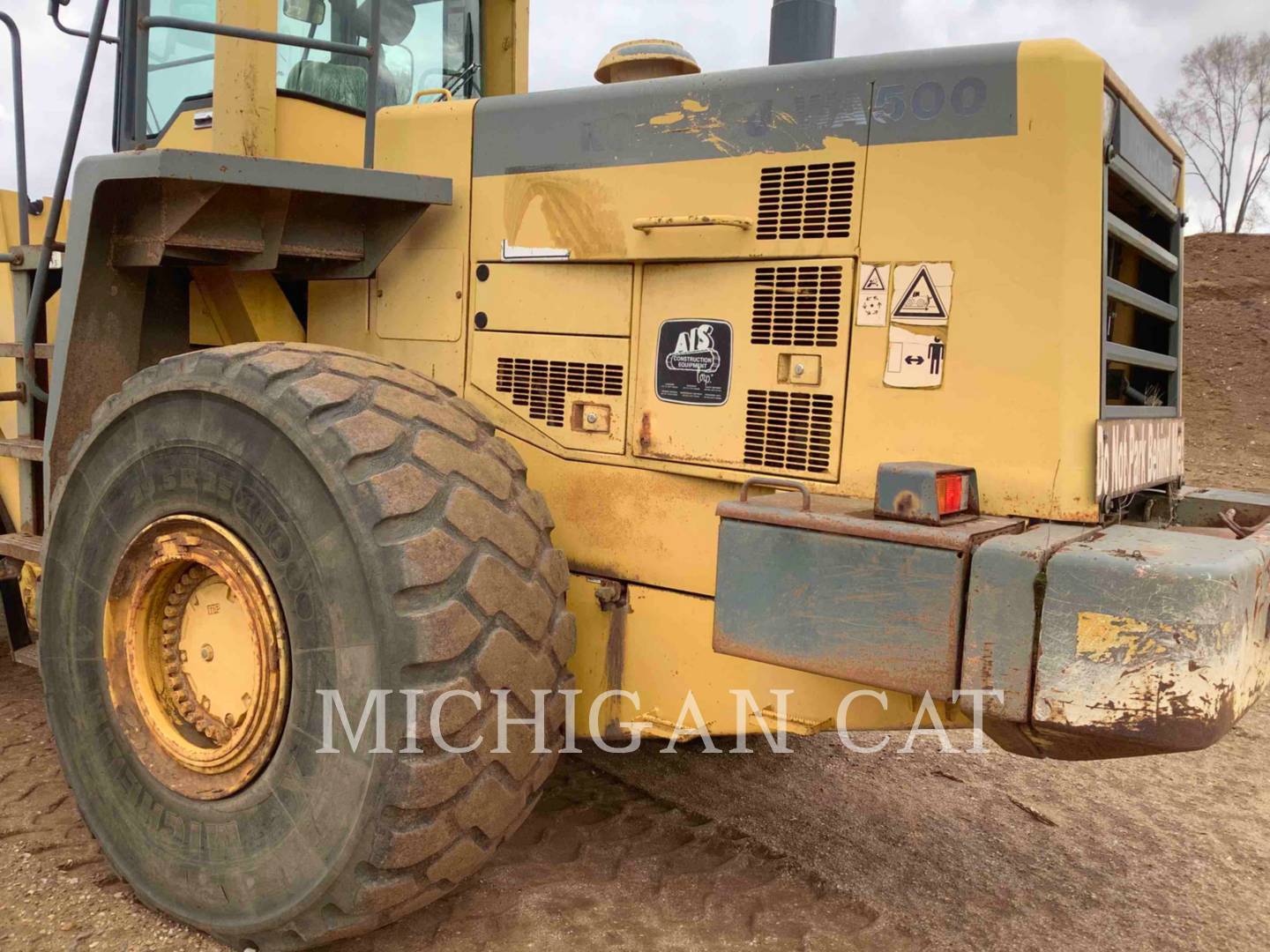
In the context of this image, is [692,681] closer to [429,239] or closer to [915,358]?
[915,358]

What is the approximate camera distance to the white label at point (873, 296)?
8.11 ft

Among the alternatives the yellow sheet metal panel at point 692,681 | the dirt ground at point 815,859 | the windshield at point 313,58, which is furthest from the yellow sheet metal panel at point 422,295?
the dirt ground at point 815,859

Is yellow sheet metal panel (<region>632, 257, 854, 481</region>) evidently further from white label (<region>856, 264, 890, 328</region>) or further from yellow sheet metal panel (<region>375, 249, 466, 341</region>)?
yellow sheet metal panel (<region>375, 249, 466, 341</region>)

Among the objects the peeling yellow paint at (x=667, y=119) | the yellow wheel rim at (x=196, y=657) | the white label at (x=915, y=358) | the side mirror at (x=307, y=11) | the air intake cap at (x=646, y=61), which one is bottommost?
the yellow wheel rim at (x=196, y=657)

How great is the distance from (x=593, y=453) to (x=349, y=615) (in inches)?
34.2

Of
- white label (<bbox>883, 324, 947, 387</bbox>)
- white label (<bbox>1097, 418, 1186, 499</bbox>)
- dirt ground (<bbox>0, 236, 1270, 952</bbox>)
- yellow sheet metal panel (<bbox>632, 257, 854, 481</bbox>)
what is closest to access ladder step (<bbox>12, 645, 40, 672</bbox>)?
dirt ground (<bbox>0, 236, 1270, 952</bbox>)

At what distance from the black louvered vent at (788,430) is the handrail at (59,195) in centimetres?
212

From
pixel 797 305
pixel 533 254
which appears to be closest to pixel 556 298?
pixel 533 254

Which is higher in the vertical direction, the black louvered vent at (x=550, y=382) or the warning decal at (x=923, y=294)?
the warning decal at (x=923, y=294)

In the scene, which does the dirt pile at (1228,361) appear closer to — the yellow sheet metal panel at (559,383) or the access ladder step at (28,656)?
the yellow sheet metal panel at (559,383)

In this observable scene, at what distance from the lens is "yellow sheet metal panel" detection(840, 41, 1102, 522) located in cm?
230

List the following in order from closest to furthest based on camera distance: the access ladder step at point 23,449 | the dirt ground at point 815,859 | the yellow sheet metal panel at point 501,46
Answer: the dirt ground at point 815,859 < the access ladder step at point 23,449 < the yellow sheet metal panel at point 501,46

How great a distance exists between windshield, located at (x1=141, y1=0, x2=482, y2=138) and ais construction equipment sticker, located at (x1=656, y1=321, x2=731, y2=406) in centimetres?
137

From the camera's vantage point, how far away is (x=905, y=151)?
2422 millimetres
